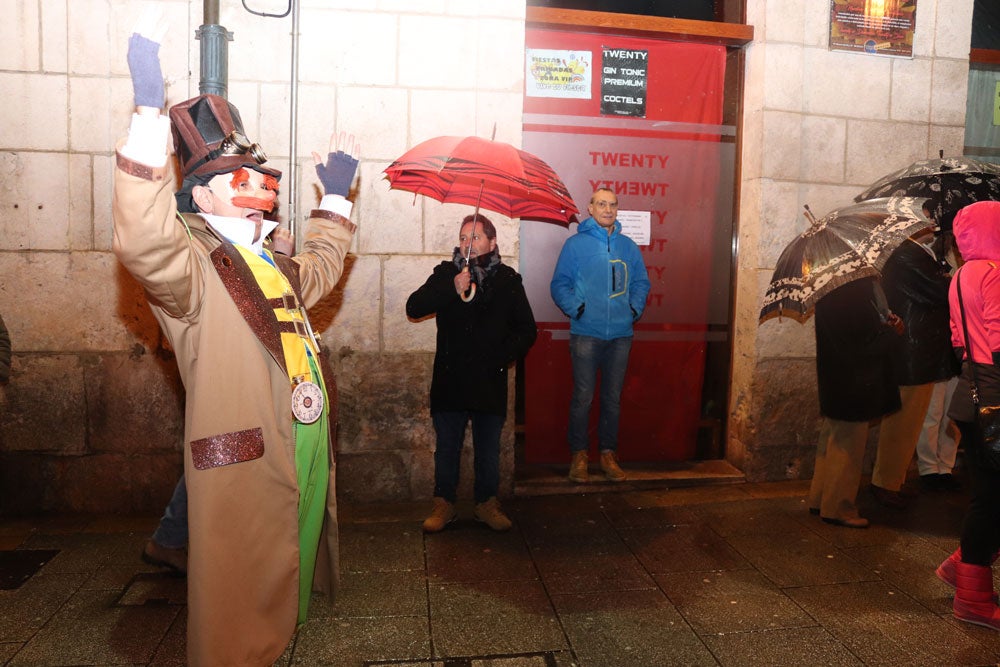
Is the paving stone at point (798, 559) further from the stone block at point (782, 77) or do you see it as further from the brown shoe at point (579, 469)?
the stone block at point (782, 77)

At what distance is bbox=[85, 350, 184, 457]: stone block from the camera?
205 inches

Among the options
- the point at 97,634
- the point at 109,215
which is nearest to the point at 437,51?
the point at 109,215

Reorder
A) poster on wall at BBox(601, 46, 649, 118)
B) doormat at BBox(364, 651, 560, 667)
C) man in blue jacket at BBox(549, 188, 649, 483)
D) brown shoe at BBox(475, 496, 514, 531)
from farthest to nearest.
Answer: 1. poster on wall at BBox(601, 46, 649, 118)
2. man in blue jacket at BBox(549, 188, 649, 483)
3. brown shoe at BBox(475, 496, 514, 531)
4. doormat at BBox(364, 651, 560, 667)

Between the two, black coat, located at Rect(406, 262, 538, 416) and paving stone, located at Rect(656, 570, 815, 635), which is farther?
black coat, located at Rect(406, 262, 538, 416)

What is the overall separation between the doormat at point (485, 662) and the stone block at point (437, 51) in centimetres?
365

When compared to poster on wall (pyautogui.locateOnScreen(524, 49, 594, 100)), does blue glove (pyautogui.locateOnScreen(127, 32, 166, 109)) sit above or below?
below

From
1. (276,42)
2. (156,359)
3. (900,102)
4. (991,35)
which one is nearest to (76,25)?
(276,42)

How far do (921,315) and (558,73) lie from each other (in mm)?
3093

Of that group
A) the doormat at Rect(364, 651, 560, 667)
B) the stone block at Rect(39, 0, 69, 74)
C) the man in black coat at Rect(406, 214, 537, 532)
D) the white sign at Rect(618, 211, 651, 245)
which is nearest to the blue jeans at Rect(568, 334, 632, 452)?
the white sign at Rect(618, 211, 651, 245)

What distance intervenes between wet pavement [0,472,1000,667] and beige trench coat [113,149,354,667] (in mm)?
753

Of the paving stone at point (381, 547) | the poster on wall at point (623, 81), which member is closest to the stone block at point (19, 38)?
the paving stone at point (381, 547)

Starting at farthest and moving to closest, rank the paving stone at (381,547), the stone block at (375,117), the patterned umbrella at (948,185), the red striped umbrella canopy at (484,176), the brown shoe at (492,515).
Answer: the stone block at (375,117) < the patterned umbrella at (948,185) < the brown shoe at (492,515) < the paving stone at (381,547) < the red striped umbrella canopy at (484,176)

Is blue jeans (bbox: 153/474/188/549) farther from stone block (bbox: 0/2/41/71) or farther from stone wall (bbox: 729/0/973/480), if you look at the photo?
stone wall (bbox: 729/0/973/480)

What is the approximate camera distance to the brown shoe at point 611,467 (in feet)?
19.2
